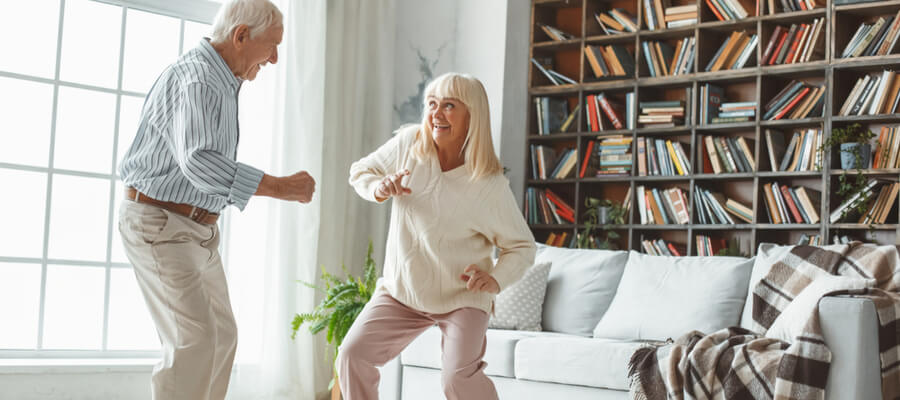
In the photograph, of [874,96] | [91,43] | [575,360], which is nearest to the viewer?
[575,360]

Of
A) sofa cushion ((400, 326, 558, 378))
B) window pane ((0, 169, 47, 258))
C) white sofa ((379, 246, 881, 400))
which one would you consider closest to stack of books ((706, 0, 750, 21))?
white sofa ((379, 246, 881, 400))

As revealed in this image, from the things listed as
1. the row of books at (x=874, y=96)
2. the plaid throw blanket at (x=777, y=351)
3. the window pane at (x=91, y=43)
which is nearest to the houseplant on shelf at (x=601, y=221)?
the row of books at (x=874, y=96)

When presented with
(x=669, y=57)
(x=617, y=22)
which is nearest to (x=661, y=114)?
(x=669, y=57)

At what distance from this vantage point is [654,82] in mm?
4996

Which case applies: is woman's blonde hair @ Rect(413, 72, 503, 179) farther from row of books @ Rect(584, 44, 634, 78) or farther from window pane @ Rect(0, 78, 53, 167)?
row of books @ Rect(584, 44, 634, 78)

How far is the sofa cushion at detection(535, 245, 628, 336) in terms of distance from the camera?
4.04 m

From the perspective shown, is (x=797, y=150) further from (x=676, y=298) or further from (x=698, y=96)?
(x=676, y=298)

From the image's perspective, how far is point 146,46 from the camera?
4.59 meters

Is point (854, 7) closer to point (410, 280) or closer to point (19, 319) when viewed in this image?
point (410, 280)

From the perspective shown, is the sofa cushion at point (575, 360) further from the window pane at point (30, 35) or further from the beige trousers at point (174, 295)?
the window pane at point (30, 35)

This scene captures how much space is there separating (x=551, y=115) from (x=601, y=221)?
722 mm

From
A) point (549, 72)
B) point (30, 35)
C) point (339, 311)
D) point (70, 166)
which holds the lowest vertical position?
point (339, 311)

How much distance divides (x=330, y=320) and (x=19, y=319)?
4.73 ft

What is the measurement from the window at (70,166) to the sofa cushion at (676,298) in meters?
2.40
